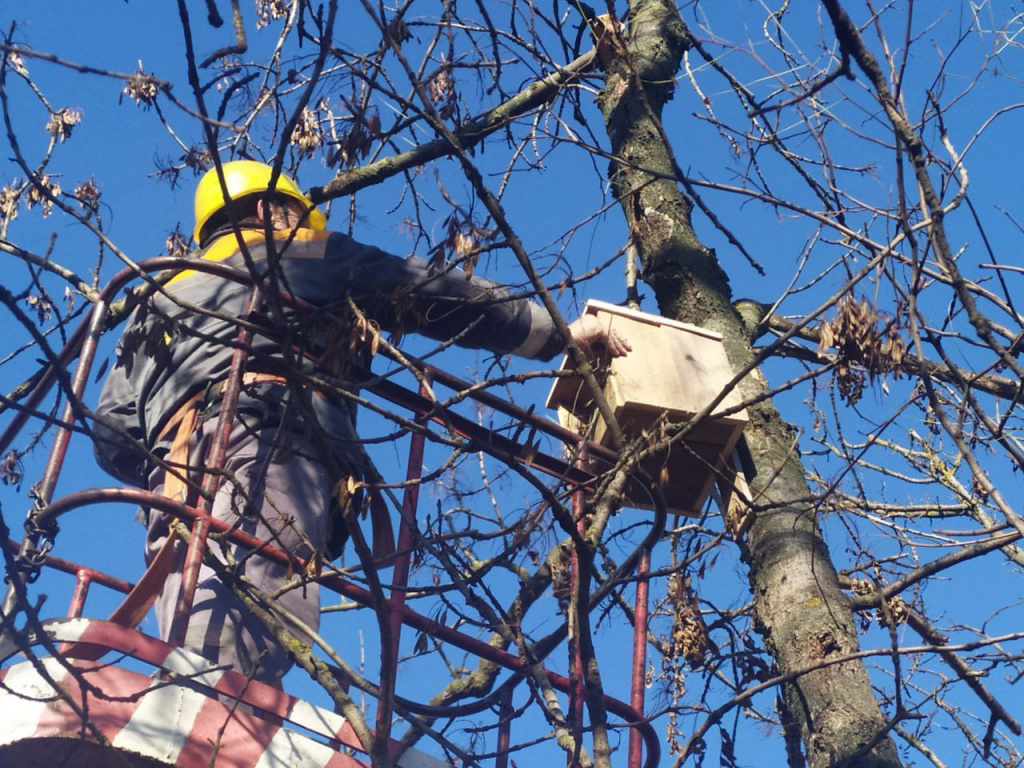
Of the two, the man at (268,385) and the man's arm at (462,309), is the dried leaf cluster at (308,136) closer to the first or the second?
the man at (268,385)

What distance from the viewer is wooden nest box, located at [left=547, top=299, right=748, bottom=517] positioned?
3.95 meters

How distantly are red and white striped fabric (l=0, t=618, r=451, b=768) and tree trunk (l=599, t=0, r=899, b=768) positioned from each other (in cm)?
125

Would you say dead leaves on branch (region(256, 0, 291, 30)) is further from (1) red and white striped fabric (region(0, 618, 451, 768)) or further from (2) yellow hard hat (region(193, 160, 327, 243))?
(1) red and white striped fabric (region(0, 618, 451, 768))

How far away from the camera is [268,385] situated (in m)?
3.67

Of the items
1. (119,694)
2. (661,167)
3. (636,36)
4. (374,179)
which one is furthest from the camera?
(374,179)

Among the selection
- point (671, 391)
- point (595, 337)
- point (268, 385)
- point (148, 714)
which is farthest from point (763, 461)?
point (148, 714)

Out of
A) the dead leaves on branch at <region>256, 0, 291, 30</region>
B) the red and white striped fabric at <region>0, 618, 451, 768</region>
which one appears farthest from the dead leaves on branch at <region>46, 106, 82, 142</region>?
the red and white striped fabric at <region>0, 618, 451, 768</region>

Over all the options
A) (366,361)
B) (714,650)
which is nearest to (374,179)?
(366,361)

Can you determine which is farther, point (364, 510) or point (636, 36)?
point (636, 36)

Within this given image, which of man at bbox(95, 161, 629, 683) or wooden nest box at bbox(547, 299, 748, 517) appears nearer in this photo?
man at bbox(95, 161, 629, 683)

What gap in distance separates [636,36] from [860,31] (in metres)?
1.93

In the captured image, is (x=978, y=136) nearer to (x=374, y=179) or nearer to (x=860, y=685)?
(x=860, y=685)

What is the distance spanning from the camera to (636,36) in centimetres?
520

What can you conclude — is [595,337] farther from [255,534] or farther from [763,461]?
[255,534]
